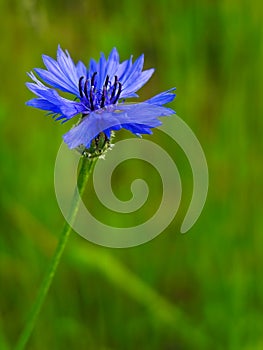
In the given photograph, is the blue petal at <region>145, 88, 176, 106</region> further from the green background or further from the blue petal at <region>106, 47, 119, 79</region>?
the green background

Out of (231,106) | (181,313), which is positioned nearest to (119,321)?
(181,313)

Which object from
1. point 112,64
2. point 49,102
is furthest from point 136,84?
point 49,102

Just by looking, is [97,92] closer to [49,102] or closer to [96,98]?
[96,98]

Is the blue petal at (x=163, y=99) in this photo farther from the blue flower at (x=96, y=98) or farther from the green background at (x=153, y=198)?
the green background at (x=153, y=198)

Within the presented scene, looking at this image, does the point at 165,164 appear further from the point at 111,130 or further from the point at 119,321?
the point at 111,130

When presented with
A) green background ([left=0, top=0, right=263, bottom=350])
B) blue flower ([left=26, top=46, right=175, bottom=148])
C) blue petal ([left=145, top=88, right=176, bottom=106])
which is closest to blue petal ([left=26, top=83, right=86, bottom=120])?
A: blue flower ([left=26, top=46, right=175, bottom=148])

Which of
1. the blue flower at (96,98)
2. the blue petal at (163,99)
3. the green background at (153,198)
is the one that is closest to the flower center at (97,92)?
the blue flower at (96,98)
